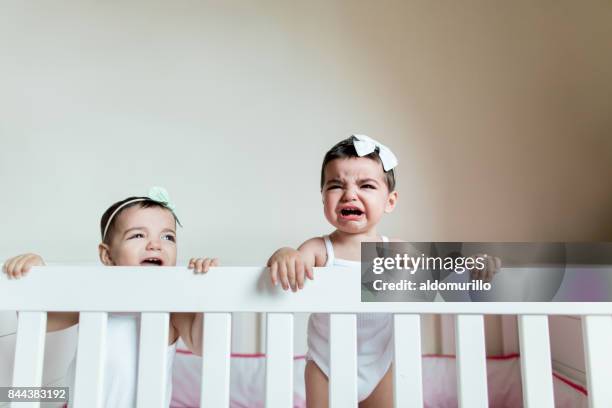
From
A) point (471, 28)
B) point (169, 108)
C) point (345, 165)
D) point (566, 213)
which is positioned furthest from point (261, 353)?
point (471, 28)

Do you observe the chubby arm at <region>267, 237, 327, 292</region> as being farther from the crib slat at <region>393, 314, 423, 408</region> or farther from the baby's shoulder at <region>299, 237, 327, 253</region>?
the baby's shoulder at <region>299, 237, 327, 253</region>

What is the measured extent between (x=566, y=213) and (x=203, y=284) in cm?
116

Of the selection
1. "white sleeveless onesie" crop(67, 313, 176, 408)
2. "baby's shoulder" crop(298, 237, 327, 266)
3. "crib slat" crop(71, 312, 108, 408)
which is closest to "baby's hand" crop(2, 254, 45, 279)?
"crib slat" crop(71, 312, 108, 408)

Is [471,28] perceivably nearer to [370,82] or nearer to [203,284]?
[370,82]

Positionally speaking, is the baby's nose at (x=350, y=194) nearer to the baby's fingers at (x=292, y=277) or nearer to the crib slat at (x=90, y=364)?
the baby's fingers at (x=292, y=277)

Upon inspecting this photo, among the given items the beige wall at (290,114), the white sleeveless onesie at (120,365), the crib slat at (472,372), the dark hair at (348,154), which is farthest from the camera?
the beige wall at (290,114)

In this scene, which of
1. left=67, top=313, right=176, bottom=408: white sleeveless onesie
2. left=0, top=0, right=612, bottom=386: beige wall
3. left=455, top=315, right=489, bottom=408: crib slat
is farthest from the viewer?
left=0, top=0, right=612, bottom=386: beige wall

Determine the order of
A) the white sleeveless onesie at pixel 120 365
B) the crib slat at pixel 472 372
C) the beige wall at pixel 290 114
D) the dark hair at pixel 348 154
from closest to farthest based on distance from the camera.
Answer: the crib slat at pixel 472 372 < the white sleeveless onesie at pixel 120 365 < the dark hair at pixel 348 154 < the beige wall at pixel 290 114

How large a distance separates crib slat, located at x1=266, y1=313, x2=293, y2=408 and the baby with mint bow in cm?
28

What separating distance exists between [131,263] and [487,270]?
635 mm

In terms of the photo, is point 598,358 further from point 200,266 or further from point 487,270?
point 200,266

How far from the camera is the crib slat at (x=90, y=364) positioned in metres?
0.59

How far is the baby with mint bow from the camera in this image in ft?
2.68

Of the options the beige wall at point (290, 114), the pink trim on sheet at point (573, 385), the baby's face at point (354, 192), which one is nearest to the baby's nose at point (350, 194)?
the baby's face at point (354, 192)
